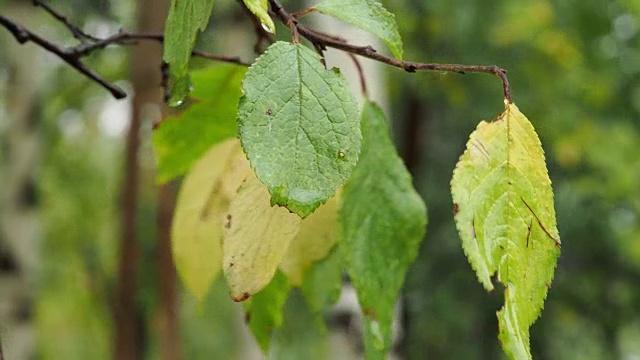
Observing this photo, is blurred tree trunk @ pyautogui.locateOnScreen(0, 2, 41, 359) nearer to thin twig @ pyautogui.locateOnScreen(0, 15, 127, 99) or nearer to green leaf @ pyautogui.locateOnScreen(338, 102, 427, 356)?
thin twig @ pyautogui.locateOnScreen(0, 15, 127, 99)

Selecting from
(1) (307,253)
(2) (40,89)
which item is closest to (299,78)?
Result: (1) (307,253)

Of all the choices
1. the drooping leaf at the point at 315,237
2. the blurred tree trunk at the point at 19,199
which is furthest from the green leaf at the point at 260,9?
the blurred tree trunk at the point at 19,199

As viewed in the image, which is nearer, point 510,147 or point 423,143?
point 510,147

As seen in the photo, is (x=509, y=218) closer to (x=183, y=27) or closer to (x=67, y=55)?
(x=183, y=27)

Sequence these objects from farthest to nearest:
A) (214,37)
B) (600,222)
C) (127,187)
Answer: (600,222) < (214,37) < (127,187)

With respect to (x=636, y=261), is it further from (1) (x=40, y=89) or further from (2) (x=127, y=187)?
(1) (x=40, y=89)

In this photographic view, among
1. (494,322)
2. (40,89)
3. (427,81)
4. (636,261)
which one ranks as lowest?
(494,322)

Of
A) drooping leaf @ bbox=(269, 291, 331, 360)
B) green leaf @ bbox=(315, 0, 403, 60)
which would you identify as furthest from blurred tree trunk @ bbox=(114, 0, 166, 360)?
green leaf @ bbox=(315, 0, 403, 60)
